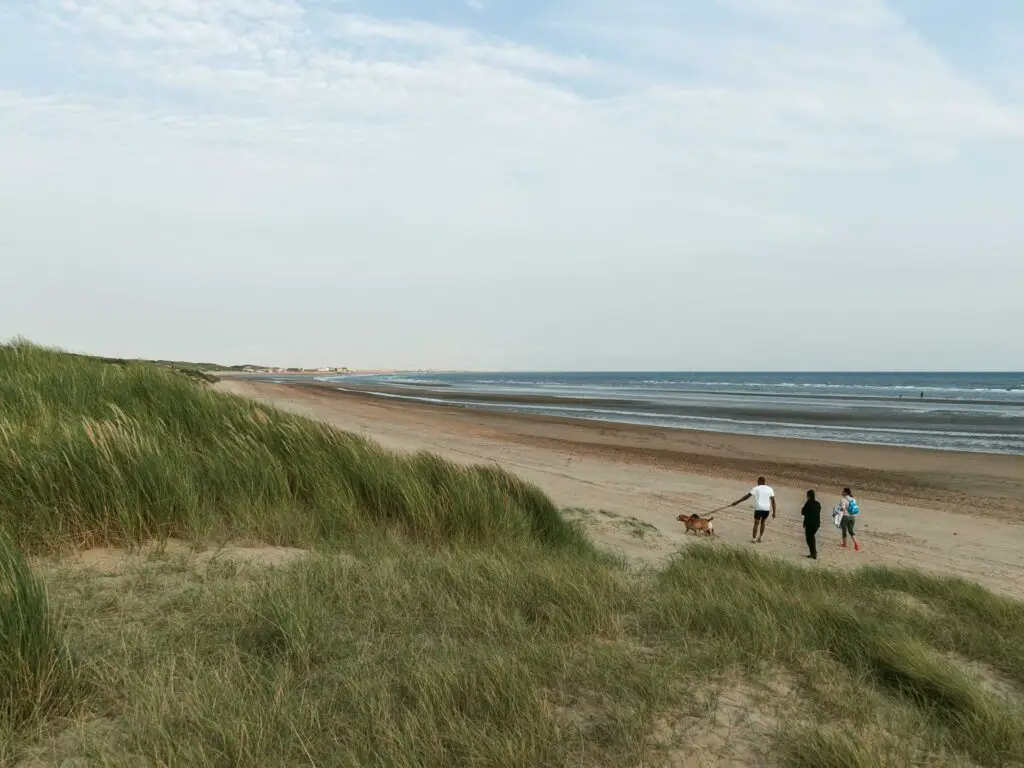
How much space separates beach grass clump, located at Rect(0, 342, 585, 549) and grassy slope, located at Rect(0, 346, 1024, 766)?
4 centimetres

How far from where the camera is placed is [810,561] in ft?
32.4

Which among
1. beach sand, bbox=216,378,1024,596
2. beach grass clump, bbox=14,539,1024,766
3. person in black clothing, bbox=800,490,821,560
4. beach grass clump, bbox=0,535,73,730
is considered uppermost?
beach grass clump, bbox=0,535,73,730

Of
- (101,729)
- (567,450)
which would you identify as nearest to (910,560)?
(101,729)

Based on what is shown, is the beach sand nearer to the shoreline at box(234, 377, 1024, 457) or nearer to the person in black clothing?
the person in black clothing

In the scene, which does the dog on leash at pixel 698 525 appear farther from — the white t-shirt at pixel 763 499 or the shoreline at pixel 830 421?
the shoreline at pixel 830 421

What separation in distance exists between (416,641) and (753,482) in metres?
15.9

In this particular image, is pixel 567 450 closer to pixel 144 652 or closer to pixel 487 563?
pixel 487 563

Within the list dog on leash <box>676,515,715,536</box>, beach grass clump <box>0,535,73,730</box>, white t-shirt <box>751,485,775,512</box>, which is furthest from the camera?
white t-shirt <box>751,485,775,512</box>

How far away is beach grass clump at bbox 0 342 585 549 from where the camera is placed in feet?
17.9

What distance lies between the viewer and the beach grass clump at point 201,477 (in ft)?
17.9

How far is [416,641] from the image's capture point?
3.84 metres

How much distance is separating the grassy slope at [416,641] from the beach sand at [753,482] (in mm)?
3021

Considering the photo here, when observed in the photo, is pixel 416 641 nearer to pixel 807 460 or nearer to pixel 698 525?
pixel 698 525

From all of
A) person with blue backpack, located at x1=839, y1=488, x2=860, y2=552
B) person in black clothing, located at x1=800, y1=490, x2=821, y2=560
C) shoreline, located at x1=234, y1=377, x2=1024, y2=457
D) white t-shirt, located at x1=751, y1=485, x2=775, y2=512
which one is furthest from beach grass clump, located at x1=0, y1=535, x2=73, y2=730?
shoreline, located at x1=234, y1=377, x2=1024, y2=457
